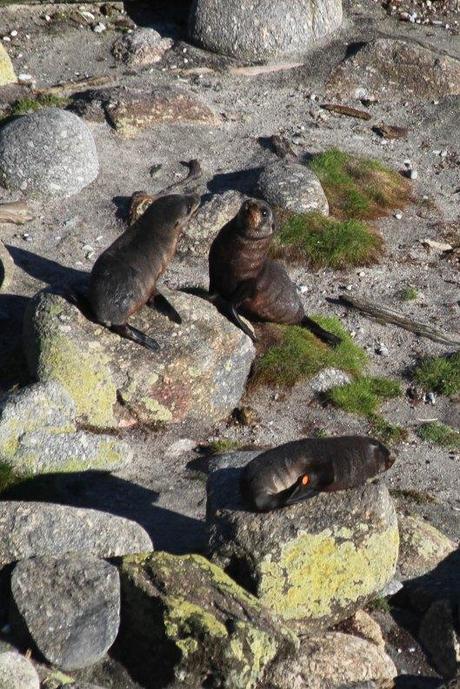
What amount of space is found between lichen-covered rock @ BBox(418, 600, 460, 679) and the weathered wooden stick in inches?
263

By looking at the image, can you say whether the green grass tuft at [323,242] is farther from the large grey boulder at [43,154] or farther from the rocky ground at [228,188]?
the large grey boulder at [43,154]

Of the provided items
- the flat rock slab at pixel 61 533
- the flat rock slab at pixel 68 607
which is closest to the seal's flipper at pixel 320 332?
the flat rock slab at pixel 61 533

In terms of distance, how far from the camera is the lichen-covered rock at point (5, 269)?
12.5m

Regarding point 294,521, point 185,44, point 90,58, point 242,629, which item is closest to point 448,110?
point 185,44

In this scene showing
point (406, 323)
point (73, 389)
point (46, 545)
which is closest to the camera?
point (46, 545)

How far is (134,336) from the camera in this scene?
11.3m

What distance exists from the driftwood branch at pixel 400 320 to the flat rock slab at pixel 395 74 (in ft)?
15.2

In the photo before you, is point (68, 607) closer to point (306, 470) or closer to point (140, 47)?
point (306, 470)

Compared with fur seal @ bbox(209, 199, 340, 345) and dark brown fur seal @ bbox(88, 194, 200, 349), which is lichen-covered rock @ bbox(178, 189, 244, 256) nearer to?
fur seal @ bbox(209, 199, 340, 345)

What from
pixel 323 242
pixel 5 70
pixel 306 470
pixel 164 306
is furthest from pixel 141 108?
pixel 306 470

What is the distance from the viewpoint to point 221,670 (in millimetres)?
8016

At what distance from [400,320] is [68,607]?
606 cm

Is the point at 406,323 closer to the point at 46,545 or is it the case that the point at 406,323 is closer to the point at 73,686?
the point at 46,545

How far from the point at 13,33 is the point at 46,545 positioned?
10185 mm
